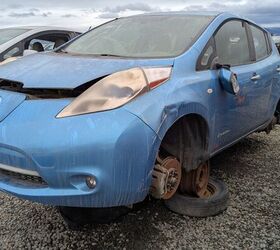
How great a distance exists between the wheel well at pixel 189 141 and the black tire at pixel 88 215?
1.75 ft

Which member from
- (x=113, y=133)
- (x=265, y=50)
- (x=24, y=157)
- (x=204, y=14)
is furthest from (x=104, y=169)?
(x=265, y=50)

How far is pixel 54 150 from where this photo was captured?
2.35 meters


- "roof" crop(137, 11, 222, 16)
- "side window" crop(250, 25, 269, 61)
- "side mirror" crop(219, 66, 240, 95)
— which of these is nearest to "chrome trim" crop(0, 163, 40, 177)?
"side mirror" crop(219, 66, 240, 95)

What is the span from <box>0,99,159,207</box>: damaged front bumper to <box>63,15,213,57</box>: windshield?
0.99 metres

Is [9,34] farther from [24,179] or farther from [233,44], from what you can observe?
[24,179]

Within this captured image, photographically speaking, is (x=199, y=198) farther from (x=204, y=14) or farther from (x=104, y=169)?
(x=204, y=14)

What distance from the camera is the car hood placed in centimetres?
269

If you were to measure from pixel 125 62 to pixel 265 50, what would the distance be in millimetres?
2427

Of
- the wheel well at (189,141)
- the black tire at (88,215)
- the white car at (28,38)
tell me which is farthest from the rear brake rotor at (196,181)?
the white car at (28,38)

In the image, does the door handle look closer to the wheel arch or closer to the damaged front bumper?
the wheel arch

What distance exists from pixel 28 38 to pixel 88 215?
14.7 feet

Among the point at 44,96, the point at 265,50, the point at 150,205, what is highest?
the point at 44,96

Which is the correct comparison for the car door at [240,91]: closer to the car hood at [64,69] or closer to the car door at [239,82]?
the car door at [239,82]

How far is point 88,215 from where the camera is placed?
2.99 meters
